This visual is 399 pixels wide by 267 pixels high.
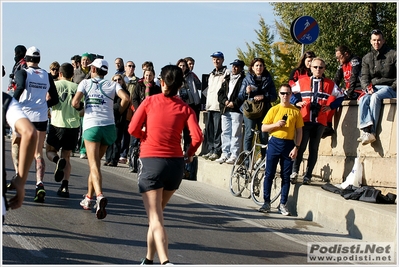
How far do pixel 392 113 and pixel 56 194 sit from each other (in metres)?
5.38

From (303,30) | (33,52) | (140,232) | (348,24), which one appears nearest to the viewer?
(140,232)

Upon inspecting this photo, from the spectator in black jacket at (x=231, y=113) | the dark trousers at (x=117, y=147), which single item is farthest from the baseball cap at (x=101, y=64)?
the dark trousers at (x=117, y=147)

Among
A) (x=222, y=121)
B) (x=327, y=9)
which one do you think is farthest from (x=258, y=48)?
(x=222, y=121)

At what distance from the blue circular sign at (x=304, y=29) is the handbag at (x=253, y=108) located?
5.38 ft

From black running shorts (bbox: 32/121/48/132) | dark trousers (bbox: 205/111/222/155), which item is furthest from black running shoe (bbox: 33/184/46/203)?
dark trousers (bbox: 205/111/222/155)

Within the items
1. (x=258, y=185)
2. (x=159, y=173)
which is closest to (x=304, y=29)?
(x=258, y=185)

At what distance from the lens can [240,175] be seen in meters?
14.3

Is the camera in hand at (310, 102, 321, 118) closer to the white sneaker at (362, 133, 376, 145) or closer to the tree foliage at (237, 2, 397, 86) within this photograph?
Result: the white sneaker at (362, 133, 376, 145)

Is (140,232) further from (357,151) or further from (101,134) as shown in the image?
(357,151)

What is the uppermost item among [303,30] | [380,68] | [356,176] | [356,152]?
[303,30]

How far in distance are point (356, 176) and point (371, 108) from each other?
1.12 metres

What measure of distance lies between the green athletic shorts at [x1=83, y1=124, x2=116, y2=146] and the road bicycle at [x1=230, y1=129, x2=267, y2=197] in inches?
143

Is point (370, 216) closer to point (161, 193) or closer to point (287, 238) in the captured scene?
point (287, 238)

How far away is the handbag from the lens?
14469 mm
